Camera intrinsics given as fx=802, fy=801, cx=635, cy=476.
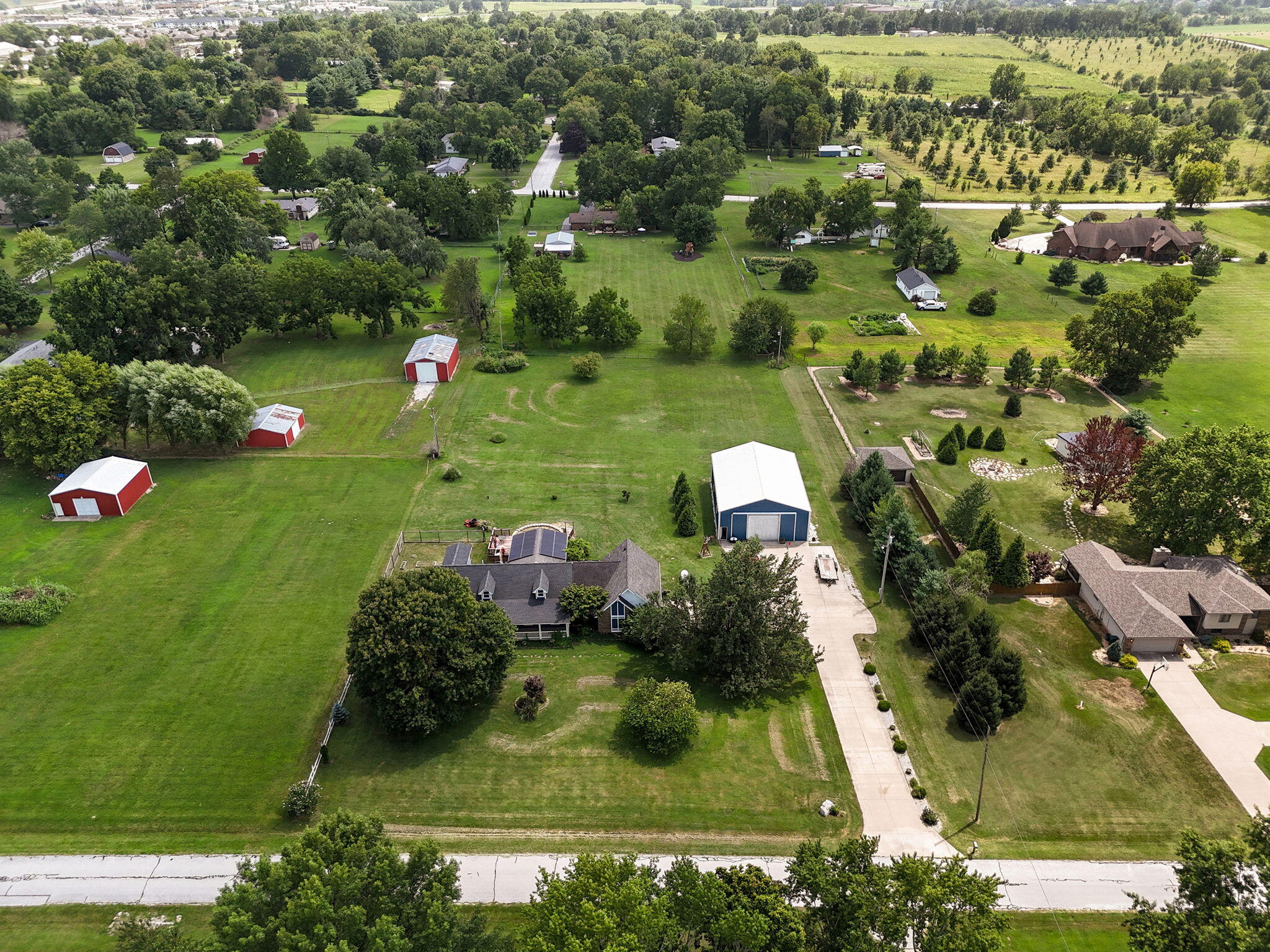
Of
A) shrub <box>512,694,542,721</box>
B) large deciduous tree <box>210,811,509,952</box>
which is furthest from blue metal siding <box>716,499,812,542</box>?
large deciduous tree <box>210,811,509,952</box>

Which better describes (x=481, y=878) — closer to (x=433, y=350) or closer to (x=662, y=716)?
(x=662, y=716)

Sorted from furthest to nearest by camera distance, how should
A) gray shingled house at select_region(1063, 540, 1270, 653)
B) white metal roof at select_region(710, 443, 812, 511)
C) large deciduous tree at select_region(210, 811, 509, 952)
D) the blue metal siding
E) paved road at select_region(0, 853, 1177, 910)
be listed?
white metal roof at select_region(710, 443, 812, 511) < the blue metal siding < gray shingled house at select_region(1063, 540, 1270, 653) < paved road at select_region(0, 853, 1177, 910) < large deciduous tree at select_region(210, 811, 509, 952)

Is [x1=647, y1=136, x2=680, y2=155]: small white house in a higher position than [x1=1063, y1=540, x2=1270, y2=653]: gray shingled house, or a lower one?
higher

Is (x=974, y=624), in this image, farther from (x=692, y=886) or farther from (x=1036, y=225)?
(x=1036, y=225)

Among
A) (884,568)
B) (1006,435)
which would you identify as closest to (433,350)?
(884,568)

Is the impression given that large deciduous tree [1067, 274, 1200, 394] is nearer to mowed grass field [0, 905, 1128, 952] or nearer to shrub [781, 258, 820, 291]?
shrub [781, 258, 820, 291]

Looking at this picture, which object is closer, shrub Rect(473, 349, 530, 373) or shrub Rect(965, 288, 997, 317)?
shrub Rect(473, 349, 530, 373)
